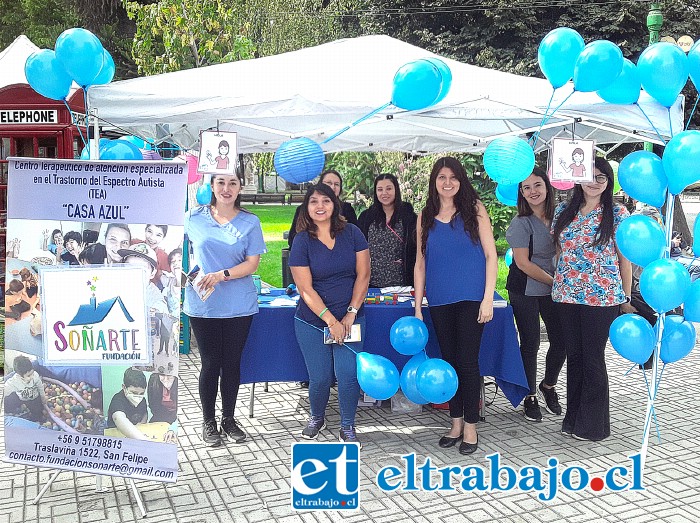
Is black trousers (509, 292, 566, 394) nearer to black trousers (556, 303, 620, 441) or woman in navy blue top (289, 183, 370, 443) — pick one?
black trousers (556, 303, 620, 441)

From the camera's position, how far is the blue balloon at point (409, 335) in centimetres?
404

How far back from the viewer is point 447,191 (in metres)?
4.04

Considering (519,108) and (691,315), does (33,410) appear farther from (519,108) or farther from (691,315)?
(691,315)

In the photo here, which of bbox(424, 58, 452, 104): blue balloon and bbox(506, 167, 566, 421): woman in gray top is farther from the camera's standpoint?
bbox(506, 167, 566, 421): woman in gray top

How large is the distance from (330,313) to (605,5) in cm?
1346

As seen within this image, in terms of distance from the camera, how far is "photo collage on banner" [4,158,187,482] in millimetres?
3303

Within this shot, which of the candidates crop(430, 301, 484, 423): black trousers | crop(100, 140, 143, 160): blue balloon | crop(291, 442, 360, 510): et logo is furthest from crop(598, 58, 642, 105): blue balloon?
crop(100, 140, 143, 160): blue balloon

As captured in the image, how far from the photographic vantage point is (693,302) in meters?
3.76

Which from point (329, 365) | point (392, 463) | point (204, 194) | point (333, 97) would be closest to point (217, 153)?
point (333, 97)

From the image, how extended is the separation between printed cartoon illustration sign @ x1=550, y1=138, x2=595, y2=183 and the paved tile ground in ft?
5.48

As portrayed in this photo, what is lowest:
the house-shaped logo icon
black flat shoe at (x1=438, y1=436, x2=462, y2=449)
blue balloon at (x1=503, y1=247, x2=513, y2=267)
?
black flat shoe at (x1=438, y1=436, x2=462, y2=449)

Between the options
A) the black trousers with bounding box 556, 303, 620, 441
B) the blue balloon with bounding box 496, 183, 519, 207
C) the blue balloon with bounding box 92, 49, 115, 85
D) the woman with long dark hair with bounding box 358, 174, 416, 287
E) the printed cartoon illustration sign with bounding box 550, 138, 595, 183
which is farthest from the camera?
the blue balloon with bounding box 496, 183, 519, 207

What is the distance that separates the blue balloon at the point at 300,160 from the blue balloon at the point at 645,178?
1.72 m

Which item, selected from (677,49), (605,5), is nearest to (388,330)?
(677,49)
